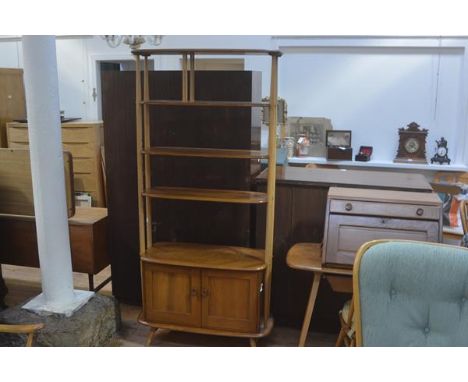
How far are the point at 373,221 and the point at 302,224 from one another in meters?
0.63

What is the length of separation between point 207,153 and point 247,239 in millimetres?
673

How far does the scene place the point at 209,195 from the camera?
263cm

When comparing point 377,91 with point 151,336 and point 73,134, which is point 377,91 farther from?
point 151,336

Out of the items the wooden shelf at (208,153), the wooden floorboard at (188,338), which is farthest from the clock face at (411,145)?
the wooden shelf at (208,153)

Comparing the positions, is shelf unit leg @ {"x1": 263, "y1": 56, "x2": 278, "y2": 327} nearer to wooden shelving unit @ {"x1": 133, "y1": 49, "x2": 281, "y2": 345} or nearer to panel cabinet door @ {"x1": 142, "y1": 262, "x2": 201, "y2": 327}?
wooden shelving unit @ {"x1": 133, "y1": 49, "x2": 281, "y2": 345}

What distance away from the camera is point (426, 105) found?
4.97 m

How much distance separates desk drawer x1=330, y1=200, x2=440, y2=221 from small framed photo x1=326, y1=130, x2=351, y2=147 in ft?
9.84

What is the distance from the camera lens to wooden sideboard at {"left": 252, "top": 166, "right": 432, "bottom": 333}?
2744mm

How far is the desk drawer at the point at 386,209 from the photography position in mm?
2205

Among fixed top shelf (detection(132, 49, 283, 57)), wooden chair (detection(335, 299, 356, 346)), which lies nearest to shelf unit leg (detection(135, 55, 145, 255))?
fixed top shelf (detection(132, 49, 283, 57))

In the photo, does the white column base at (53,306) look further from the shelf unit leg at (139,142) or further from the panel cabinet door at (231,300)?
the panel cabinet door at (231,300)

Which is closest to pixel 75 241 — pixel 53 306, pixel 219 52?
pixel 53 306
